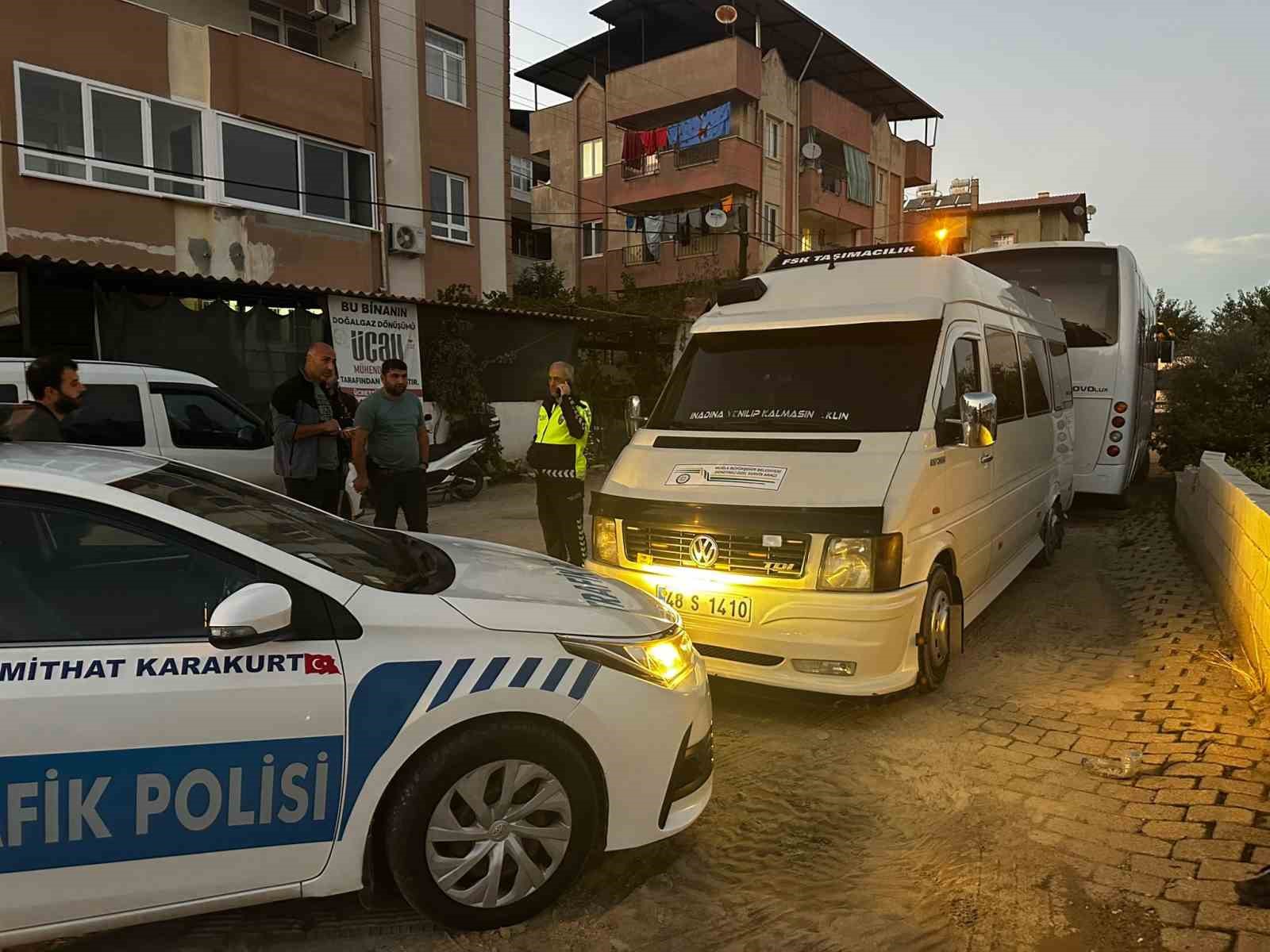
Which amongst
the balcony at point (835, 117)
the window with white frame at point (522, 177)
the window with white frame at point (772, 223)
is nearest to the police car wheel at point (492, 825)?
the window with white frame at point (772, 223)

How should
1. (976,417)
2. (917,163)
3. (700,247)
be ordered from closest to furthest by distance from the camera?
(976,417) < (700,247) < (917,163)

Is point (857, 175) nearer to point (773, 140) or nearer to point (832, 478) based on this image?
point (773, 140)

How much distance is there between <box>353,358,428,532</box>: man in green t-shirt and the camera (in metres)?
6.45

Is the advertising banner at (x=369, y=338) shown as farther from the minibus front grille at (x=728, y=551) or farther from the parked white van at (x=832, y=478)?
the minibus front grille at (x=728, y=551)

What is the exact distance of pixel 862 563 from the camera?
4320 millimetres

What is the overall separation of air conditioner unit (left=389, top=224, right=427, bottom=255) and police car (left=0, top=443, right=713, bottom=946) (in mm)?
15059

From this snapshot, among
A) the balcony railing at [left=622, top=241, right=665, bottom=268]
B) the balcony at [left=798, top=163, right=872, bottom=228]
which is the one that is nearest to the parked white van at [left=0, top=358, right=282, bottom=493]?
the balcony railing at [left=622, top=241, right=665, bottom=268]

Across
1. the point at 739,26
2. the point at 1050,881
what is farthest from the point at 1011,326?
the point at 739,26

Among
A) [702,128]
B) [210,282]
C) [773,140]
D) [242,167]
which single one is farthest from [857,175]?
[210,282]

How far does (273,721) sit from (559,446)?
4541mm

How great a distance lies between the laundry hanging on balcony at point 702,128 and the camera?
27.0 m

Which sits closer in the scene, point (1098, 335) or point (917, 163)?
point (1098, 335)

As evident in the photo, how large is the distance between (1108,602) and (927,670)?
3.04m

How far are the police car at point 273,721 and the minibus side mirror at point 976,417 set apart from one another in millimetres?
2736
